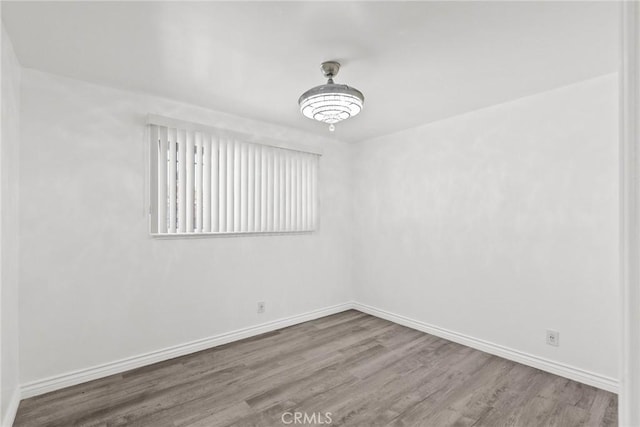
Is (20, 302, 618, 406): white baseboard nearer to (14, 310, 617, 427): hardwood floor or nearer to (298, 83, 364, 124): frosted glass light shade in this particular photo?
(14, 310, 617, 427): hardwood floor

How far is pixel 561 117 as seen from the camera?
263 cm

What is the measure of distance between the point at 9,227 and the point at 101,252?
653 millimetres

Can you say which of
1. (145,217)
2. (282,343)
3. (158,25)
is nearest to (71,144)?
(145,217)

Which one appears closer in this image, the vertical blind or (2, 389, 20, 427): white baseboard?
(2, 389, 20, 427): white baseboard

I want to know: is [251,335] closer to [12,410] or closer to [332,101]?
[12,410]

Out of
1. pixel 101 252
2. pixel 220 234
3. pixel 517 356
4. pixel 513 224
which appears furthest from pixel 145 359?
pixel 513 224

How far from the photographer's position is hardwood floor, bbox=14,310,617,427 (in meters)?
2.09

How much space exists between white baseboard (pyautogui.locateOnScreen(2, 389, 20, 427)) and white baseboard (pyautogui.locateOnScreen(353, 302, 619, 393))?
3.41m

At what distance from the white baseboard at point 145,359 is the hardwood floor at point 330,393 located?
2.3 inches

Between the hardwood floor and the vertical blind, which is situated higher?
the vertical blind

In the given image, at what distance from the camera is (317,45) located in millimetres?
2045

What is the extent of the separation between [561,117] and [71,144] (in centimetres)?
390

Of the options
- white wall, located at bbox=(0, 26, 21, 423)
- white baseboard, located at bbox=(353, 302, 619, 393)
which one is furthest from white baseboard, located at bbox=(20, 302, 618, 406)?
white wall, located at bbox=(0, 26, 21, 423)

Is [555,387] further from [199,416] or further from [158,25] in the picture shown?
[158,25]
